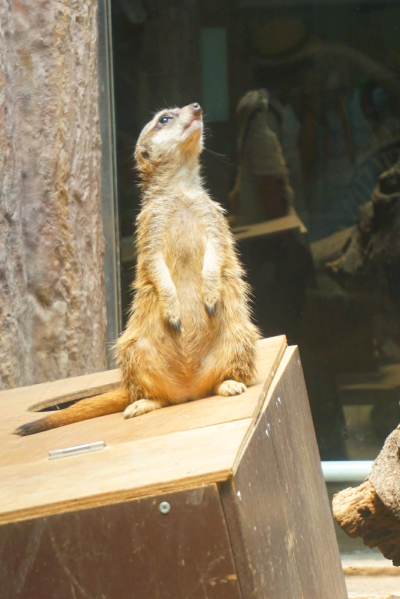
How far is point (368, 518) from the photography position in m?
2.12

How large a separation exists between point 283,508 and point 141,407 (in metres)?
0.54

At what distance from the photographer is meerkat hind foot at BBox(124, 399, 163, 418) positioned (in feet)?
6.22

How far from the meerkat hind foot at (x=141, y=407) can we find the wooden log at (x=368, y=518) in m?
0.71

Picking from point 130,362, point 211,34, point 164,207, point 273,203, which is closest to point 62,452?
point 130,362

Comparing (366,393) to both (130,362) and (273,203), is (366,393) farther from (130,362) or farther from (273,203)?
(130,362)

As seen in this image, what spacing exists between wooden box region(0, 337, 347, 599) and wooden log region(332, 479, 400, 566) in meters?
0.56

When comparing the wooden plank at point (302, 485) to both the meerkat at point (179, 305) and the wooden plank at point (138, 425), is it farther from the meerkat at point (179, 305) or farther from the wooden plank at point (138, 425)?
the meerkat at point (179, 305)

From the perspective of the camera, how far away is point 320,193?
3520 millimetres

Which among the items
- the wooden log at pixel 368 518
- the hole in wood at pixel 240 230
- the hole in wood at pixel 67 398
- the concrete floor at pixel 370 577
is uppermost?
the hole in wood at pixel 240 230

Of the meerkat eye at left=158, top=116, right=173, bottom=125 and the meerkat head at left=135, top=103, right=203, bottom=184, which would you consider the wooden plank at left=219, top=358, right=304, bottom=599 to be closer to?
the meerkat head at left=135, top=103, right=203, bottom=184

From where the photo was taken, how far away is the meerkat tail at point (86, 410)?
1.96 m

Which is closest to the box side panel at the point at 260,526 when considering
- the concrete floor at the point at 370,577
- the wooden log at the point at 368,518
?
the wooden log at the point at 368,518

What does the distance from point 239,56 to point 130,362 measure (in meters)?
2.10

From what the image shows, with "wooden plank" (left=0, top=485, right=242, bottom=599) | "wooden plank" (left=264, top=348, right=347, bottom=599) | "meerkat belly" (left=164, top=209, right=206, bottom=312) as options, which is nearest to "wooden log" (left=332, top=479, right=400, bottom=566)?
"wooden plank" (left=264, top=348, right=347, bottom=599)
